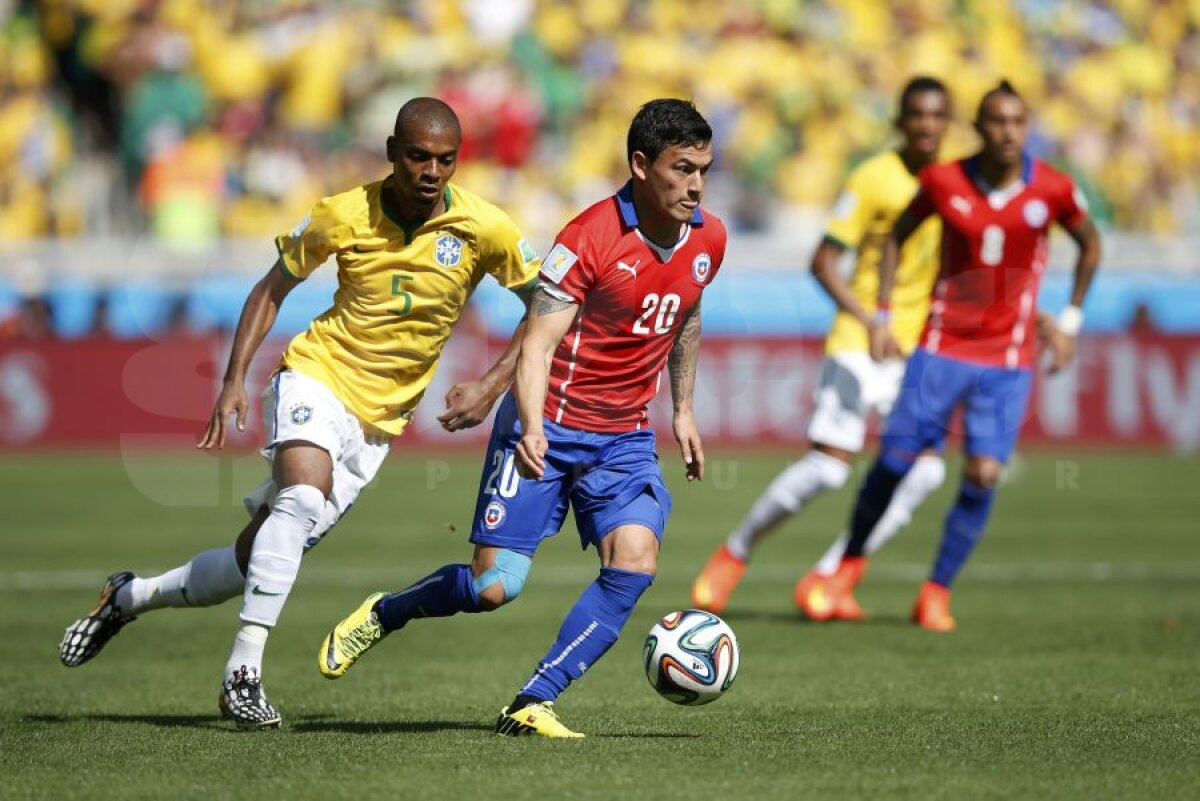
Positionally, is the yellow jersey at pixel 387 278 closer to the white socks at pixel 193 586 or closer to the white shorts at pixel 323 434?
the white shorts at pixel 323 434

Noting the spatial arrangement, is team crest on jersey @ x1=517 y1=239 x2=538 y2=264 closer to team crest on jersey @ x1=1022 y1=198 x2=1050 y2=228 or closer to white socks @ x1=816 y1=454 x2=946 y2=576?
team crest on jersey @ x1=1022 y1=198 x2=1050 y2=228

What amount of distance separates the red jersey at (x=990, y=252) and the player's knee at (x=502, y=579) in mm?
4061

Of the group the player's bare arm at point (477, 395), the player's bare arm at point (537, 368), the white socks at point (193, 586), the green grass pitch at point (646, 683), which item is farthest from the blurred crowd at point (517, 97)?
the player's bare arm at point (537, 368)

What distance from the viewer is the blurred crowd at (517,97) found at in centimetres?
2130

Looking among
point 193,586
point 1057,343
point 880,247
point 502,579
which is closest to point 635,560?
point 502,579

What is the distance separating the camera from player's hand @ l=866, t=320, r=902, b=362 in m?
9.54

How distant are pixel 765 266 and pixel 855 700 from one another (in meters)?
13.1

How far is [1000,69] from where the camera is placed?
81.3 feet

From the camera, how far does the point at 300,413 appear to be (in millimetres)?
6789

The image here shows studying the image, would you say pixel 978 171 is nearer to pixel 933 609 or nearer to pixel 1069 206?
pixel 1069 206

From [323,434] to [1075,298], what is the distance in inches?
197

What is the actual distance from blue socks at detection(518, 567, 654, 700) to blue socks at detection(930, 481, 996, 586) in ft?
13.1

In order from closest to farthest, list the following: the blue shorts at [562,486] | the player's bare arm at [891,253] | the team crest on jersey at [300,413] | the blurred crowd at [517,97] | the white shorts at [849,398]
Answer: the blue shorts at [562,486]
the team crest on jersey at [300,413]
the player's bare arm at [891,253]
the white shorts at [849,398]
the blurred crowd at [517,97]

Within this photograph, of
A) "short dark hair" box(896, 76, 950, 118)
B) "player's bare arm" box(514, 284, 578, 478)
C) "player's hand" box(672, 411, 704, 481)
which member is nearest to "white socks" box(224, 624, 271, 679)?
"player's bare arm" box(514, 284, 578, 478)
